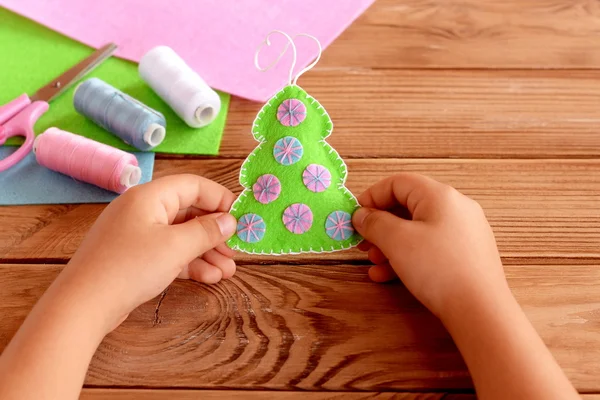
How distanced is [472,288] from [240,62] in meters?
0.58

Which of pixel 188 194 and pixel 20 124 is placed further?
pixel 20 124

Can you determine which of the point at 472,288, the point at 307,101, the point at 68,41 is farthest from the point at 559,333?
the point at 68,41

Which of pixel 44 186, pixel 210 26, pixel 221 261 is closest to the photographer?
pixel 221 261

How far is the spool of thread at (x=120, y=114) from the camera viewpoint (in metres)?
0.84

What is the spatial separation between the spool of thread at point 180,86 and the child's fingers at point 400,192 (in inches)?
11.7

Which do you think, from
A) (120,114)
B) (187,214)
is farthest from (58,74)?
(187,214)

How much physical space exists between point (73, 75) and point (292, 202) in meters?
0.48

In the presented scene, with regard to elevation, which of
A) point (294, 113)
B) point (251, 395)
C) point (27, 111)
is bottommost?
point (251, 395)

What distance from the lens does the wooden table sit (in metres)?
0.64

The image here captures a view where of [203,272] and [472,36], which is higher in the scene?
[472,36]

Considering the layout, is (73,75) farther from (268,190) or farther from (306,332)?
(306,332)

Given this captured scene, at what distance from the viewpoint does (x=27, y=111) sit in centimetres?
88

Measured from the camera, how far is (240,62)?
991mm

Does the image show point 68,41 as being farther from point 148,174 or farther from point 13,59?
point 148,174
